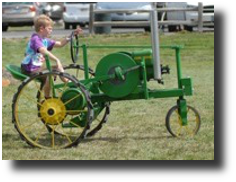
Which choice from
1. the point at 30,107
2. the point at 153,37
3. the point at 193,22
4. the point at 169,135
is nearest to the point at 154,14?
the point at 153,37

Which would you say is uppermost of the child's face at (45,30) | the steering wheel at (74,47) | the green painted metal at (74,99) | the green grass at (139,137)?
the child's face at (45,30)

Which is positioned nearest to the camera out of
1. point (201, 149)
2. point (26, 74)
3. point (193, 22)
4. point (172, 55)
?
point (201, 149)

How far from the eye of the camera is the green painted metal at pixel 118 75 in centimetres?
695

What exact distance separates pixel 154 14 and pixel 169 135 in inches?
56.4

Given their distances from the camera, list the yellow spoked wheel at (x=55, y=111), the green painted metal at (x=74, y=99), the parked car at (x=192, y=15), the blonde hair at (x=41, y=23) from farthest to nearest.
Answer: the parked car at (x=192, y=15) < the blonde hair at (x=41, y=23) < the green painted metal at (x=74, y=99) < the yellow spoked wheel at (x=55, y=111)

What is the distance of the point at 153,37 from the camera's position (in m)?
6.92

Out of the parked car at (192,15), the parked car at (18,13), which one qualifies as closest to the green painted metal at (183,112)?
the parked car at (192,15)

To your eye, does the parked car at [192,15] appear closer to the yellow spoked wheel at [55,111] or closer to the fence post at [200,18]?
the fence post at [200,18]

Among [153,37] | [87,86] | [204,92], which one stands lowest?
[204,92]

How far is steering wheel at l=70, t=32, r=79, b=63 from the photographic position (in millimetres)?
7188

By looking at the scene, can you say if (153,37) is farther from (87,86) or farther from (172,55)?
(172,55)

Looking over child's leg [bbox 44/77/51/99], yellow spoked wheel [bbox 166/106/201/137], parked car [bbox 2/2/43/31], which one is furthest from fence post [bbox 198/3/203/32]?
child's leg [bbox 44/77/51/99]

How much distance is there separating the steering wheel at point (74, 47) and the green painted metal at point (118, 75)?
1.44 ft

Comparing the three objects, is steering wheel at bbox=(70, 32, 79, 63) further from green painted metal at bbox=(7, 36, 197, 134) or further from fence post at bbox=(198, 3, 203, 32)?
fence post at bbox=(198, 3, 203, 32)
